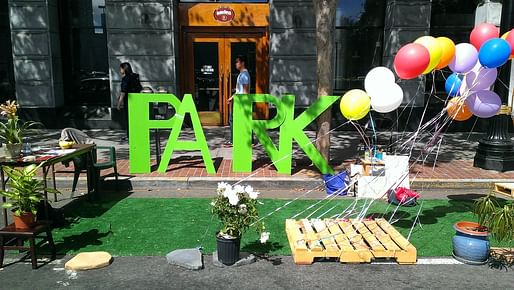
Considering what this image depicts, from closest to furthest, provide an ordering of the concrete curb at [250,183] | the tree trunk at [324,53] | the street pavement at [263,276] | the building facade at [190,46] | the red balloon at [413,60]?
the street pavement at [263,276]
the red balloon at [413,60]
the concrete curb at [250,183]
the tree trunk at [324,53]
the building facade at [190,46]

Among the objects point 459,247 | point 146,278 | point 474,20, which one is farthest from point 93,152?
point 474,20

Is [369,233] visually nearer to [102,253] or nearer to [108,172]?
[102,253]

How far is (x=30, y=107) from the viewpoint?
43.4 feet

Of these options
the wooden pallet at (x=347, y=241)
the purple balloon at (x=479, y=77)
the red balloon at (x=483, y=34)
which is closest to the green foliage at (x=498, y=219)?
the wooden pallet at (x=347, y=241)

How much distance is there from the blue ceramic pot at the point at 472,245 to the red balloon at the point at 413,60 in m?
1.89

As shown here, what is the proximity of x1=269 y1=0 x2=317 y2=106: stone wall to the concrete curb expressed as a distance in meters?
5.63

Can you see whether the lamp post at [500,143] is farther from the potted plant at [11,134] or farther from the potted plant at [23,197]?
the potted plant at [11,134]

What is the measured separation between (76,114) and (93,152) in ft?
22.4

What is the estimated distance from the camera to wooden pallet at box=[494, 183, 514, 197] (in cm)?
672

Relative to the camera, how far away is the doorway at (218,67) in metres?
13.4

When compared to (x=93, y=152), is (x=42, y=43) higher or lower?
higher

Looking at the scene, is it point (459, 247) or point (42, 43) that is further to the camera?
point (42, 43)

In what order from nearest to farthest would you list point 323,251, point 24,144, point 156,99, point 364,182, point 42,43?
1. point 323,251
2. point 24,144
3. point 364,182
4. point 156,99
5. point 42,43

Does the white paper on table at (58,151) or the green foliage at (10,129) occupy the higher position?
the green foliage at (10,129)
